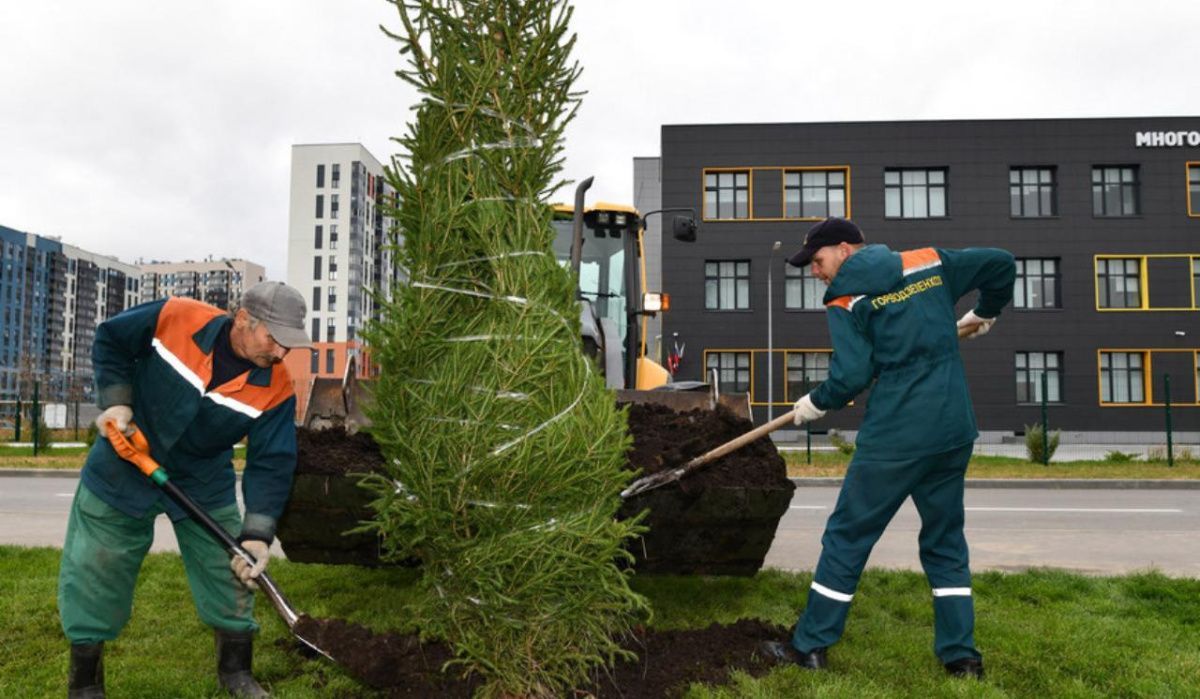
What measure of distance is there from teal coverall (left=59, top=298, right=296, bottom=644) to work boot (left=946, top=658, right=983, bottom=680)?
2.99m

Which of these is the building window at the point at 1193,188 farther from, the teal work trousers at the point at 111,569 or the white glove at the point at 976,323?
the teal work trousers at the point at 111,569

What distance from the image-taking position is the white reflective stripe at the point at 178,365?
3316mm

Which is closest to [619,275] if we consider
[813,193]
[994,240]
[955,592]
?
[955,592]

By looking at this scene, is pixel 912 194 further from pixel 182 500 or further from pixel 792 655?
pixel 182 500

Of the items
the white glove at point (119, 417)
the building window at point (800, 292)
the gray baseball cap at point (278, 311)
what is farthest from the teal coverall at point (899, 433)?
the building window at point (800, 292)

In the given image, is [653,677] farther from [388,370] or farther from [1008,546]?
[1008,546]

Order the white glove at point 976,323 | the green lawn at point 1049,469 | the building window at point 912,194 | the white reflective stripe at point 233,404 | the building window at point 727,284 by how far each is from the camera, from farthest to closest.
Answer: the building window at point 727,284 → the building window at point 912,194 → the green lawn at point 1049,469 → the white glove at point 976,323 → the white reflective stripe at point 233,404

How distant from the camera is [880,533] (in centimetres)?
362

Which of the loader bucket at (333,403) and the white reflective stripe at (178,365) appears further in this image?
the loader bucket at (333,403)

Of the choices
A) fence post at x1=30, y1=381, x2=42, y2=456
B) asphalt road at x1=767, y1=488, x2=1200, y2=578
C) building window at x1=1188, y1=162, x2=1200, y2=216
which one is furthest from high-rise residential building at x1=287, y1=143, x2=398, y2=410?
asphalt road at x1=767, y1=488, x2=1200, y2=578

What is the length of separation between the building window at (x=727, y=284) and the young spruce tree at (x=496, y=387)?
2791 cm

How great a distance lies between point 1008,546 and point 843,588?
4.69 m

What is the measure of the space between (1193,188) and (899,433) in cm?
3386

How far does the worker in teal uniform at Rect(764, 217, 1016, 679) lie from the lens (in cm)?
360
